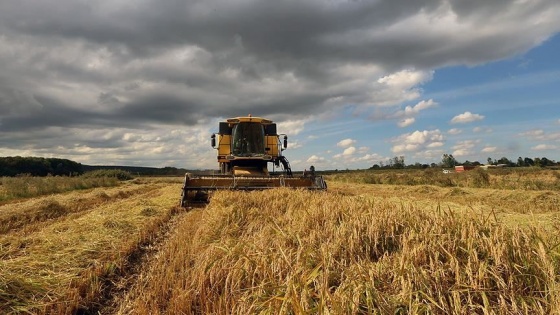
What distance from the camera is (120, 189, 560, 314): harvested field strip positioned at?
2482mm

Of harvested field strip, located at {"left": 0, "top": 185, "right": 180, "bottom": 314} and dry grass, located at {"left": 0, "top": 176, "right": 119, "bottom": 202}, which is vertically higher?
dry grass, located at {"left": 0, "top": 176, "right": 119, "bottom": 202}

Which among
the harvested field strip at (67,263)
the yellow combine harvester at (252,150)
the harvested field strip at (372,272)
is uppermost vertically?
the yellow combine harvester at (252,150)

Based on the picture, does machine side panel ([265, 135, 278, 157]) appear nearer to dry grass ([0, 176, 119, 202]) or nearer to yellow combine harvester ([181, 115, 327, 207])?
yellow combine harvester ([181, 115, 327, 207])

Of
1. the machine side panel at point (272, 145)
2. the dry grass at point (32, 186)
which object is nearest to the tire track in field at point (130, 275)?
the machine side panel at point (272, 145)

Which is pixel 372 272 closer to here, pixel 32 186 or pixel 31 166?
pixel 32 186

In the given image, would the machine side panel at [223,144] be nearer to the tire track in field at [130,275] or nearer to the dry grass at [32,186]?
the tire track in field at [130,275]

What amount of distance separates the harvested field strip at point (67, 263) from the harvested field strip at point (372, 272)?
63 centimetres

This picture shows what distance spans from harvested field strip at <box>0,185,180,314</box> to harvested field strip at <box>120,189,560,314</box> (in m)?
0.63

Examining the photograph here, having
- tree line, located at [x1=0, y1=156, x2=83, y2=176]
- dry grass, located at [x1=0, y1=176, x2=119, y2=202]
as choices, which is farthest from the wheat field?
tree line, located at [x1=0, y1=156, x2=83, y2=176]

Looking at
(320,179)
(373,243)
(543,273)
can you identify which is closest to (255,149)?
(320,179)

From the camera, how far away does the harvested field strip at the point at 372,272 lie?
248 cm

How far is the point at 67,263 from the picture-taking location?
5223 millimetres

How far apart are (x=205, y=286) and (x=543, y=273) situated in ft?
9.45

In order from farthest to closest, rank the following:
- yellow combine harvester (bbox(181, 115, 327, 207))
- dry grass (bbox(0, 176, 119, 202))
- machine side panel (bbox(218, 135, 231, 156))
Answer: dry grass (bbox(0, 176, 119, 202))
machine side panel (bbox(218, 135, 231, 156))
yellow combine harvester (bbox(181, 115, 327, 207))
